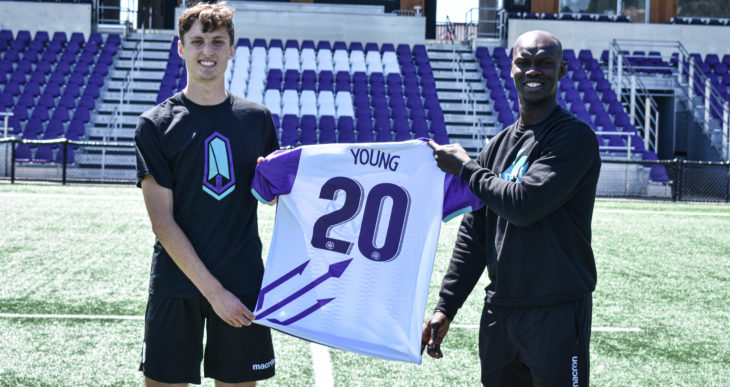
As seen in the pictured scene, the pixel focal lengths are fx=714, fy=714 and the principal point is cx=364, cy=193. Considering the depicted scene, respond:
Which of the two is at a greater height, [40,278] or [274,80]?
[274,80]

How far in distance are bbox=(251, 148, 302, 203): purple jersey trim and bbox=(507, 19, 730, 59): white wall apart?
65.0 feet

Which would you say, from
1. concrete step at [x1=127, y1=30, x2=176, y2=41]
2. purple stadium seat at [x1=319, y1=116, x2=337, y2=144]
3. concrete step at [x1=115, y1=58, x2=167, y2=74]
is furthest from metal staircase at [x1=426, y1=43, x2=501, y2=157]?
concrete step at [x1=127, y1=30, x2=176, y2=41]

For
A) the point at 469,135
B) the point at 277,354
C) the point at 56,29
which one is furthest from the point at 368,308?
the point at 56,29

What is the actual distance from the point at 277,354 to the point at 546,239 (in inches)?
90.8

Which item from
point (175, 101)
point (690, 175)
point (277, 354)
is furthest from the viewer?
point (690, 175)

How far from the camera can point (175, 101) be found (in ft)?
7.91

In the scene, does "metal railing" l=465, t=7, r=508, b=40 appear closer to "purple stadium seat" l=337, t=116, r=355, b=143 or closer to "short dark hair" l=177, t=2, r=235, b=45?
"purple stadium seat" l=337, t=116, r=355, b=143

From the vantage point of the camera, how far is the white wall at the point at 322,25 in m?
21.7

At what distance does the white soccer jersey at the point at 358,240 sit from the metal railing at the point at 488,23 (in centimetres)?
2049

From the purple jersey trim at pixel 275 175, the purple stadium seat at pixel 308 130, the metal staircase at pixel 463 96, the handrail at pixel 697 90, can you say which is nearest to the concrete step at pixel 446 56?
the metal staircase at pixel 463 96

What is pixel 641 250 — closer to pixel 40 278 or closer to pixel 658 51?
pixel 40 278

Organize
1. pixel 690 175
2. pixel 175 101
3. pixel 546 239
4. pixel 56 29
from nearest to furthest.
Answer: pixel 546 239 → pixel 175 101 → pixel 690 175 → pixel 56 29

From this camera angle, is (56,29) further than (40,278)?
Yes

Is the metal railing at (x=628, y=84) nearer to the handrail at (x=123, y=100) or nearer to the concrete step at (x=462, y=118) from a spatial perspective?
the concrete step at (x=462, y=118)
